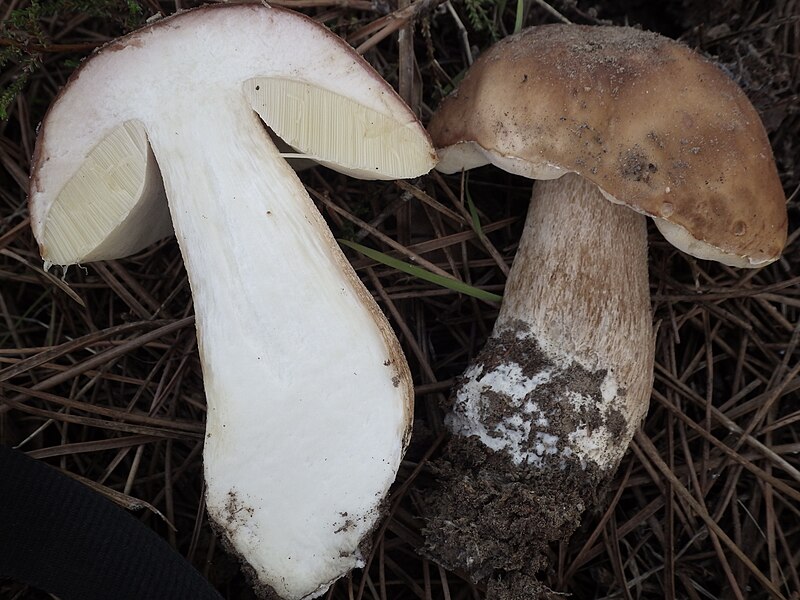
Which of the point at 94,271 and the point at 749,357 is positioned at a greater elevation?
the point at 94,271

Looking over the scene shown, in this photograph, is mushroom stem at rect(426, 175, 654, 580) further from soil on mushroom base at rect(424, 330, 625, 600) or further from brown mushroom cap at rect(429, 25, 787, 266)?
brown mushroom cap at rect(429, 25, 787, 266)

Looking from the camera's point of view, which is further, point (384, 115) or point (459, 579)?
point (459, 579)

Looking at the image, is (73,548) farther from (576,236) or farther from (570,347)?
(576,236)

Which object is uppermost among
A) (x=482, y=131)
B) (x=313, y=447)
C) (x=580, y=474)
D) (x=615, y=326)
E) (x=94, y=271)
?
(x=482, y=131)

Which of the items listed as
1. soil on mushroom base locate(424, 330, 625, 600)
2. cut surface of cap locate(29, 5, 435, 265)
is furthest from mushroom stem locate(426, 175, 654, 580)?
cut surface of cap locate(29, 5, 435, 265)

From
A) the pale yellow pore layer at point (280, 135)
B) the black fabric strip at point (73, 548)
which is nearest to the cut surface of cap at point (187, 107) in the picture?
the pale yellow pore layer at point (280, 135)

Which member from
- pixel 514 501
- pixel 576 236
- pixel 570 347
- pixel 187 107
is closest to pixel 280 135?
pixel 187 107

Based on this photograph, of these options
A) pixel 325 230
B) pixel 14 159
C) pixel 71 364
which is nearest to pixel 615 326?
pixel 325 230

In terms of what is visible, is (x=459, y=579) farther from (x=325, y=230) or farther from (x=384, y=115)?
(x=384, y=115)
